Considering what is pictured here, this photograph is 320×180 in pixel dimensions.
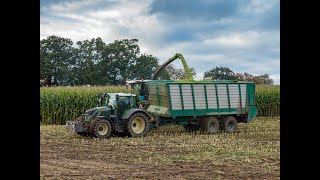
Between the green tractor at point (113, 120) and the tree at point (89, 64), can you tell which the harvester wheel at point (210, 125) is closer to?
the green tractor at point (113, 120)

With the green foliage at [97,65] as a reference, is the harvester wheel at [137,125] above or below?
below

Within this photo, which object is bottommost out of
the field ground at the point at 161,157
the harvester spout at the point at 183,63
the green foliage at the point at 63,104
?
the field ground at the point at 161,157

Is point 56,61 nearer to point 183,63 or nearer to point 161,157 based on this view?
point 183,63

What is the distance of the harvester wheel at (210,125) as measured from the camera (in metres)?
13.5

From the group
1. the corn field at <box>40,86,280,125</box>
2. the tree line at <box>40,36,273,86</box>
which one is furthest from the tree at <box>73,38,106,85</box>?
the corn field at <box>40,86,280,125</box>

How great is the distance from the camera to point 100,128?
1168 cm

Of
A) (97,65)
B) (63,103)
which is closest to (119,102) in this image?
(63,103)

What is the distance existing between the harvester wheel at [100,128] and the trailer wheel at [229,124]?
3980 mm

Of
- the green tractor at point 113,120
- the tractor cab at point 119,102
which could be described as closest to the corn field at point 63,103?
the green tractor at point 113,120

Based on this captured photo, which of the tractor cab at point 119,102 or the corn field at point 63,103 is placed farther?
the corn field at point 63,103
